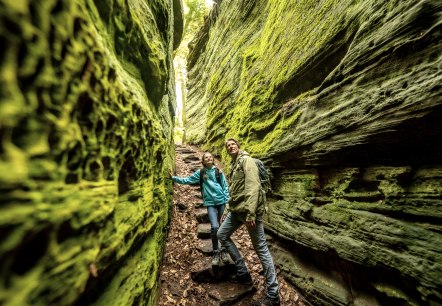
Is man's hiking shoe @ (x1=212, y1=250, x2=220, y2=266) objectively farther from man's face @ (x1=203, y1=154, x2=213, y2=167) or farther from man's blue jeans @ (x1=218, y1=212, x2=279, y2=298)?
man's face @ (x1=203, y1=154, x2=213, y2=167)

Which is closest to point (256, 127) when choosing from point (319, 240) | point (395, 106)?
point (319, 240)

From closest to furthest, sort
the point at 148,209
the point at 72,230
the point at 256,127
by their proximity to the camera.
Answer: the point at 72,230 → the point at 148,209 → the point at 256,127

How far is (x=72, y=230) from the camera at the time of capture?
1.86 m

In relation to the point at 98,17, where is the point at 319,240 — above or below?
below

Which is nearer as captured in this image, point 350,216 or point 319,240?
point 350,216

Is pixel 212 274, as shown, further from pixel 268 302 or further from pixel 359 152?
pixel 359 152

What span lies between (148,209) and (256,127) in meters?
5.86

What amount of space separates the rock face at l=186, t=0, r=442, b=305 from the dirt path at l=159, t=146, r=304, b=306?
2.72 feet

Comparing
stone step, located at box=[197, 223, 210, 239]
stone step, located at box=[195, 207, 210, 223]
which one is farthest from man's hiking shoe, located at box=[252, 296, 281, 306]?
stone step, located at box=[195, 207, 210, 223]

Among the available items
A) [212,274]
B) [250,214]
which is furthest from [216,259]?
[250,214]

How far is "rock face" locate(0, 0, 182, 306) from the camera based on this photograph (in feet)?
4.52

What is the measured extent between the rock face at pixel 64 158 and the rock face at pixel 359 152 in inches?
145

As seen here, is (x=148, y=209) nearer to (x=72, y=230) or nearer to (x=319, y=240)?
(x=72, y=230)

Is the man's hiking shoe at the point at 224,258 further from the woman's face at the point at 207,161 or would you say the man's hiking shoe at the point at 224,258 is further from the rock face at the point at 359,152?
the woman's face at the point at 207,161
